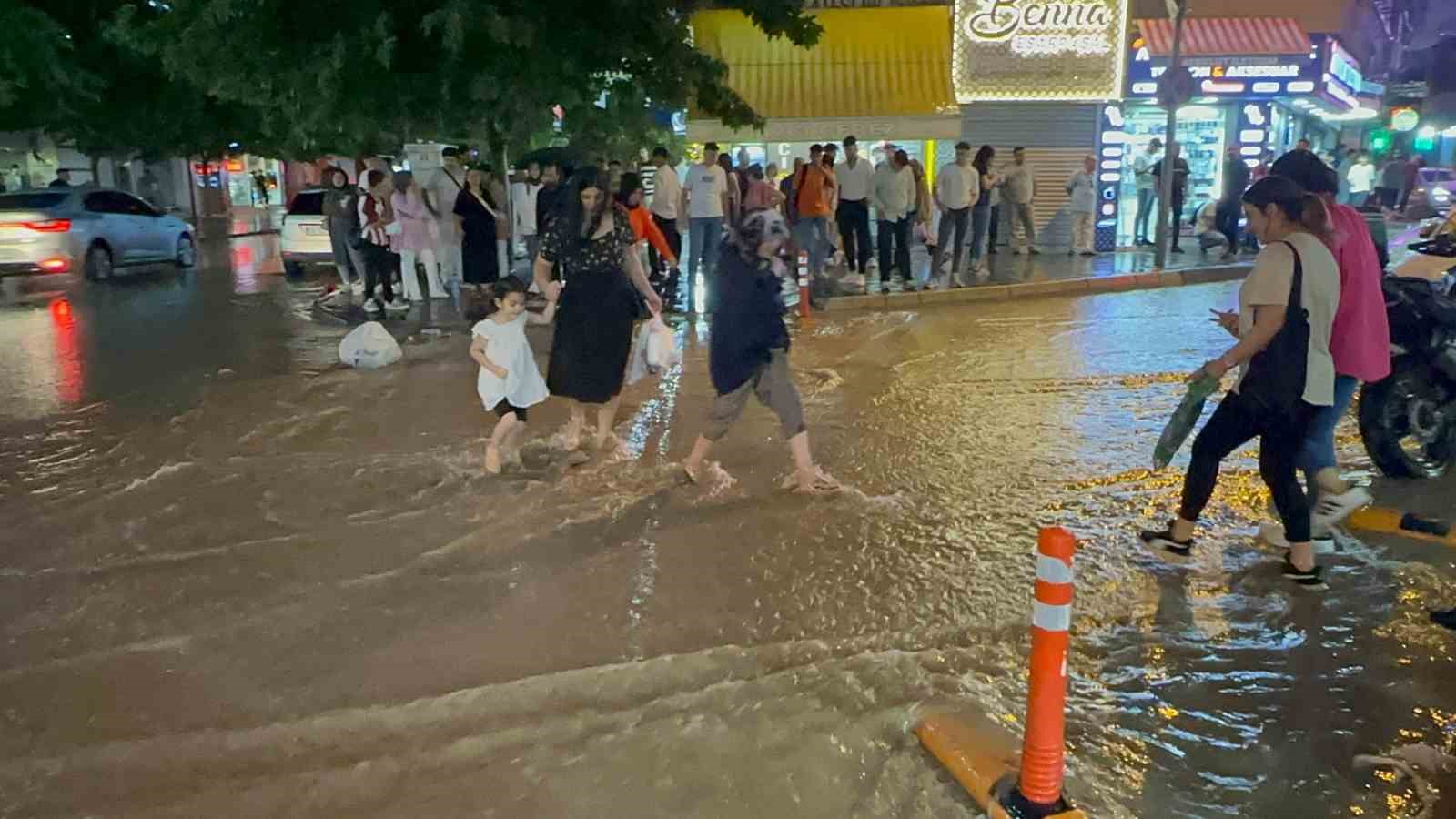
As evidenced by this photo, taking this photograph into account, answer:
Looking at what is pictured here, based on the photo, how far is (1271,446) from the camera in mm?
5086

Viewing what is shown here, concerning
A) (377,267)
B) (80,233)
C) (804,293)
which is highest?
(80,233)

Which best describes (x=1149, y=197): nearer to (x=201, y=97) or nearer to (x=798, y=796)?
(x=798, y=796)

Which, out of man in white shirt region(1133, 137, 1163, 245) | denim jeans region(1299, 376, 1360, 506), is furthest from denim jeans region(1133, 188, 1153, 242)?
denim jeans region(1299, 376, 1360, 506)

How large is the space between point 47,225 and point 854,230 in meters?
12.3

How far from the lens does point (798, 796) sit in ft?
11.6

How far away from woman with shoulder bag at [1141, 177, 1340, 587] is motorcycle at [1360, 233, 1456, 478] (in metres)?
1.88

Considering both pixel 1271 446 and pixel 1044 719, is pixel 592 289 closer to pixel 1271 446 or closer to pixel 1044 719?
pixel 1271 446

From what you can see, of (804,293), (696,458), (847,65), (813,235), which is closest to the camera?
(696,458)

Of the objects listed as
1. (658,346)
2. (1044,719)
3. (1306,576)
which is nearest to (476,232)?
(658,346)

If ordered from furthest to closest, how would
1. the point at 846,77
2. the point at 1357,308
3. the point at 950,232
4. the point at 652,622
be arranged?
the point at 846,77 → the point at 950,232 → the point at 1357,308 → the point at 652,622

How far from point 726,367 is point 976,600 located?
2.01 meters

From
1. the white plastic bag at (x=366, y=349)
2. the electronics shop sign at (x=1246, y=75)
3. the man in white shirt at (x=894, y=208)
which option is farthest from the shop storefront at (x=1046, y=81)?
Result: the white plastic bag at (x=366, y=349)

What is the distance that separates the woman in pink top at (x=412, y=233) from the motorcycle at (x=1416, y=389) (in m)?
9.95

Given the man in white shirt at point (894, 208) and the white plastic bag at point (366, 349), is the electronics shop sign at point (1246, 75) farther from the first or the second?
the white plastic bag at point (366, 349)
